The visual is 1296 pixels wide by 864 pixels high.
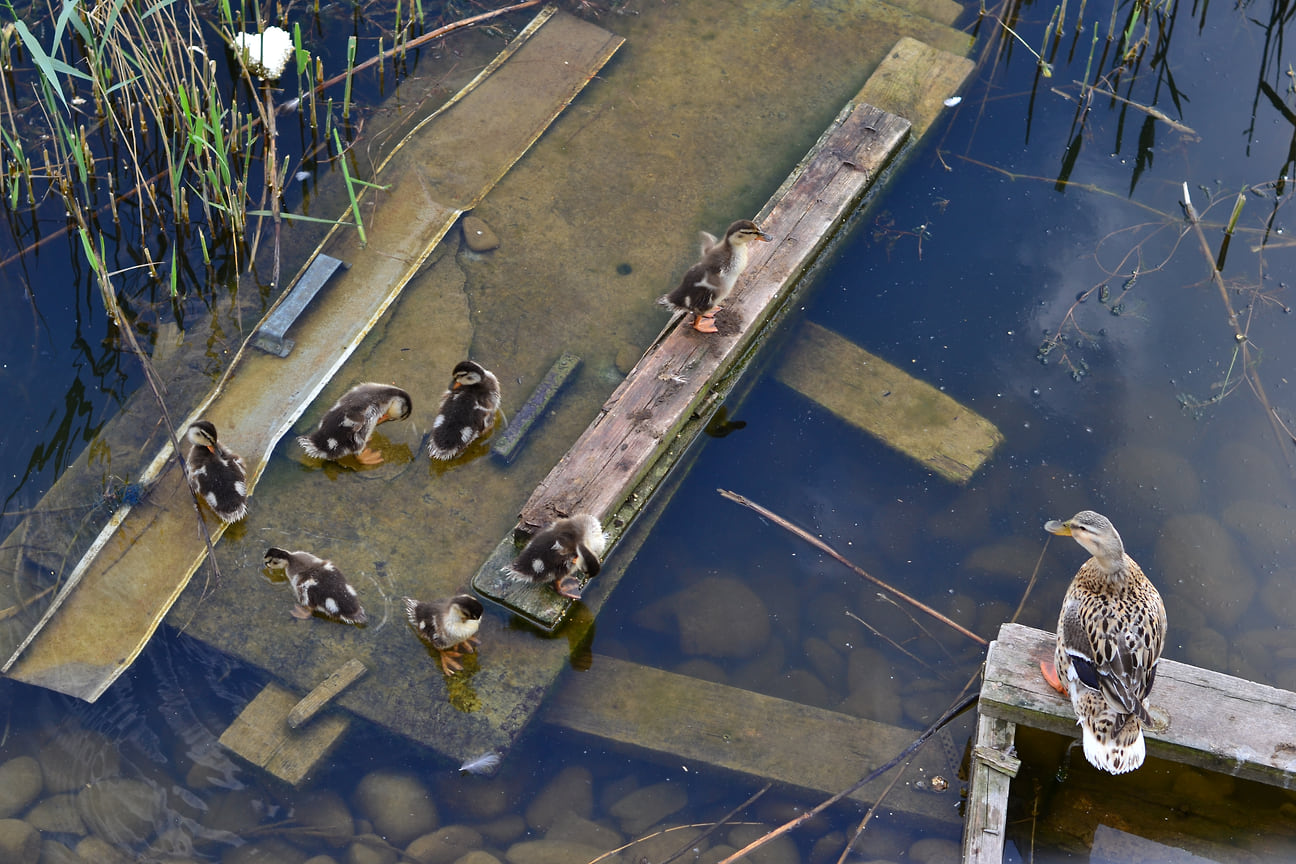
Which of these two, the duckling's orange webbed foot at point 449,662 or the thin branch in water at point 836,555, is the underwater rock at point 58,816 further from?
the thin branch in water at point 836,555

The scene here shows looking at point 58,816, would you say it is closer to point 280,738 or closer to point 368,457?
point 280,738

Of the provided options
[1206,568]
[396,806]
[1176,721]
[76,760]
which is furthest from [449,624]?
[1206,568]

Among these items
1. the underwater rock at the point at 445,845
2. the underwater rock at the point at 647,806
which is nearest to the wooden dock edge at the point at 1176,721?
the underwater rock at the point at 647,806

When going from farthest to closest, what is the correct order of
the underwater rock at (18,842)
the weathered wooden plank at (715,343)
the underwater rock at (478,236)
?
the underwater rock at (478,236), the weathered wooden plank at (715,343), the underwater rock at (18,842)

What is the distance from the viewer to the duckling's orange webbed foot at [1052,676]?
181 inches

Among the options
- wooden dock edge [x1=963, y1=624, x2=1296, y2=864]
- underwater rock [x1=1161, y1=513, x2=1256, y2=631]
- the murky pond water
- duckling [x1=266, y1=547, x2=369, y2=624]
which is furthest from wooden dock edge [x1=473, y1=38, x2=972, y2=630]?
underwater rock [x1=1161, y1=513, x2=1256, y2=631]

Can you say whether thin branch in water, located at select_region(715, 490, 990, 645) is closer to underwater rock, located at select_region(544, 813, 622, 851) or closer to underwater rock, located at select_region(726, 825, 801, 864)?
underwater rock, located at select_region(726, 825, 801, 864)

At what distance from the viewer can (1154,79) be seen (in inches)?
304

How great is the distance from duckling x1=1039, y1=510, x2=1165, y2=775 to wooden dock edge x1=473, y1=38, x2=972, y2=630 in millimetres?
1955

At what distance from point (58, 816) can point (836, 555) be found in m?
3.63

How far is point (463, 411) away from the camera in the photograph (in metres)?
5.45

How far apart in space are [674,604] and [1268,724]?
101 inches

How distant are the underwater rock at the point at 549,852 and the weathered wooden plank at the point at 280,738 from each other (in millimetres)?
904

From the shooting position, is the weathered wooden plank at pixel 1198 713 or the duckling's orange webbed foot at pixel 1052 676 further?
the duckling's orange webbed foot at pixel 1052 676
